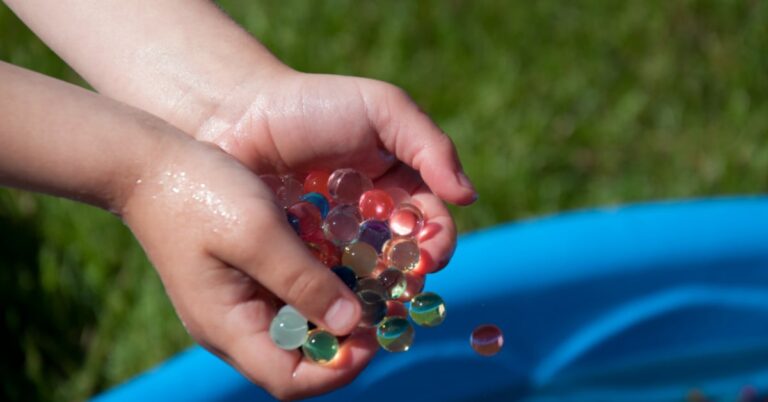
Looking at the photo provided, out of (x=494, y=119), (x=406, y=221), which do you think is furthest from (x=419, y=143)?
(x=494, y=119)

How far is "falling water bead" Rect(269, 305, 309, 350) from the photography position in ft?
3.01

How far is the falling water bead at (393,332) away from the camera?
3.25ft

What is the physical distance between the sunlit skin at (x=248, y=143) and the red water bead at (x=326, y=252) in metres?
0.08

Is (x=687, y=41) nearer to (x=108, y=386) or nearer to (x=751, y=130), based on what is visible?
(x=751, y=130)

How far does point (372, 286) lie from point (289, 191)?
0.14 m

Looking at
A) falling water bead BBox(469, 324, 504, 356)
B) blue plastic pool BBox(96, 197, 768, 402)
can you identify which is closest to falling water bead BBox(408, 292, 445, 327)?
falling water bead BBox(469, 324, 504, 356)

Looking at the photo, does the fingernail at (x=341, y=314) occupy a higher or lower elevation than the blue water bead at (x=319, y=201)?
lower

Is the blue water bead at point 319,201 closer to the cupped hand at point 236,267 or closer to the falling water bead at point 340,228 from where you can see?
the falling water bead at point 340,228

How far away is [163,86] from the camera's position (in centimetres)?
116

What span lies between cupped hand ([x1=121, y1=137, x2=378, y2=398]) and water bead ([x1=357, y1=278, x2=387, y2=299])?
4cm

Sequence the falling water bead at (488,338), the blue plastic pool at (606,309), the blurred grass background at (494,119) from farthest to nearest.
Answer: the blurred grass background at (494,119) → the blue plastic pool at (606,309) → the falling water bead at (488,338)

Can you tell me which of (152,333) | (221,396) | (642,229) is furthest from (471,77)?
(221,396)

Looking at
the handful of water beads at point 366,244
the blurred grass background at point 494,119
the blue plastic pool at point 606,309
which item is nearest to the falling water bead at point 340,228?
the handful of water beads at point 366,244

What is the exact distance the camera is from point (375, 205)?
3.55ft
